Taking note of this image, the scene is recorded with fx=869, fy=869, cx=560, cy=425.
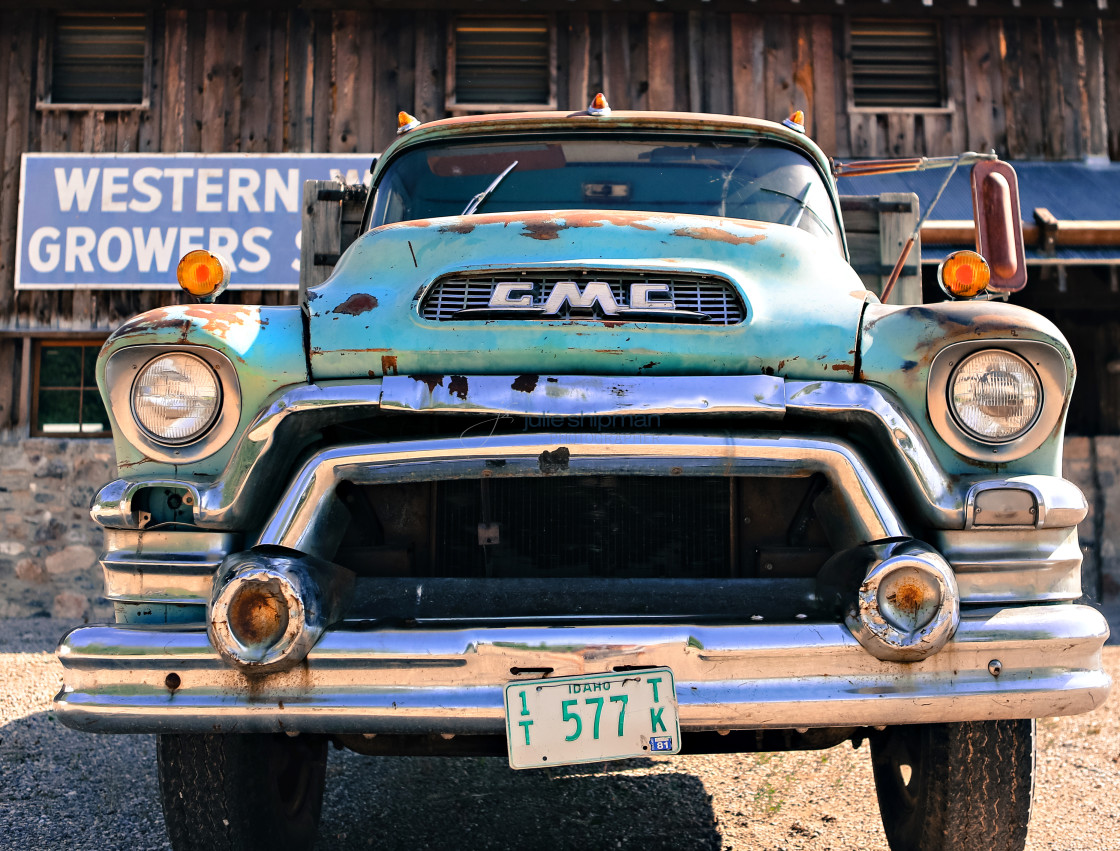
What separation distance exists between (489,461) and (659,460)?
0.38m

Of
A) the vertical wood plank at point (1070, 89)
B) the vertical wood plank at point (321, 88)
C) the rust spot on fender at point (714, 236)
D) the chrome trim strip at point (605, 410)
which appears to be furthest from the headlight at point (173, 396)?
the vertical wood plank at point (1070, 89)

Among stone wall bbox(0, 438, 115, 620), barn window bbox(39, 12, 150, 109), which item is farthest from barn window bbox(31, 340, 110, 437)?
barn window bbox(39, 12, 150, 109)

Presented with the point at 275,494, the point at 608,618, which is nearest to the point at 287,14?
the point at 275,494

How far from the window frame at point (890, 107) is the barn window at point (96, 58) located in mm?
6469

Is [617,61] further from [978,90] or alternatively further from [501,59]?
[978,90]

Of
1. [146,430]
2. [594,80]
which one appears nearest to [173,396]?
[146,430]

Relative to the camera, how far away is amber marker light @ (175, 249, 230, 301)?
7.90 ft

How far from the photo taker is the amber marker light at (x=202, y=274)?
2408 mm

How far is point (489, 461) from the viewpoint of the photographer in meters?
1.94

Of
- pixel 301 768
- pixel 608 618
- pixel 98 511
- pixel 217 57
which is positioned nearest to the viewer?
pixel 608 618

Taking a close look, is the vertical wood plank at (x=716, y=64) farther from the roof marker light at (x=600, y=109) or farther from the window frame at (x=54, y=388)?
the window frame at (x=54, y=388)

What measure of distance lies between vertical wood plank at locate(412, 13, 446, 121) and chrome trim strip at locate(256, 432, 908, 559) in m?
6.65

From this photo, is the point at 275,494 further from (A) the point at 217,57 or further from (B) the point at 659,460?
(A) the point at 217,57

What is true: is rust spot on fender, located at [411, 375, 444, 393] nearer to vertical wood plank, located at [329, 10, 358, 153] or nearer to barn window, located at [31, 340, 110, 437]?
vertical wood plank, located at [329, 10, 358, 153]
